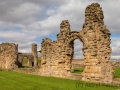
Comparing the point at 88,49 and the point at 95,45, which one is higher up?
the point at 95,45

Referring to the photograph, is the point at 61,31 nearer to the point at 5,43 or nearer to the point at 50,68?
the point at 50,68

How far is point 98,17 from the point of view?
2133 centimetres

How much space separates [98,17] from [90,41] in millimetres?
2579

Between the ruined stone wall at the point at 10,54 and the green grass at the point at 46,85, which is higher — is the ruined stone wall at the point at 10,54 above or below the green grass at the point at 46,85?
above

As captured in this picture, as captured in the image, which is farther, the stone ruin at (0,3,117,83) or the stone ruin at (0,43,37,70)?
the stone ruin at (0,43,37,70)

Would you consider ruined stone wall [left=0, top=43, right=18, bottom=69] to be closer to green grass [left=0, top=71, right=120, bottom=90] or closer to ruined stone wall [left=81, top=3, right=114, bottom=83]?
ruined stone wall [left=81, top=3, right=114, bottom=83]

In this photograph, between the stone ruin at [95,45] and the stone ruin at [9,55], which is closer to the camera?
the stone ruin at [95,45]

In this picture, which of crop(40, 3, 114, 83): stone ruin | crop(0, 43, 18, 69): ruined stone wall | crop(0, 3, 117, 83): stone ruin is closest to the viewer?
crop(40, 3, 114, 83): stone ruin

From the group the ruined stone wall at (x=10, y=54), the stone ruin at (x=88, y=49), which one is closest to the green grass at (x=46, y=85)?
the stone ruin at (x=88, y=49)

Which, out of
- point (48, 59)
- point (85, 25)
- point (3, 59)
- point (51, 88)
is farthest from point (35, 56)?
point (51, 88)

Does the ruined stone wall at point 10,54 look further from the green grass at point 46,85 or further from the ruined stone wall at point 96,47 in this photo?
the green grass at point 46,85

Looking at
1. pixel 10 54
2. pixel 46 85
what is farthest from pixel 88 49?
pixel 10 54

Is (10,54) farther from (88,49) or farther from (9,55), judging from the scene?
(88,49)

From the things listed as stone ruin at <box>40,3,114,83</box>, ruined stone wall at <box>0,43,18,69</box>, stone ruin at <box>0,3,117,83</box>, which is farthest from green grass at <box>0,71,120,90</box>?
ruined stone wall at <box>0,43,18,69</box>
